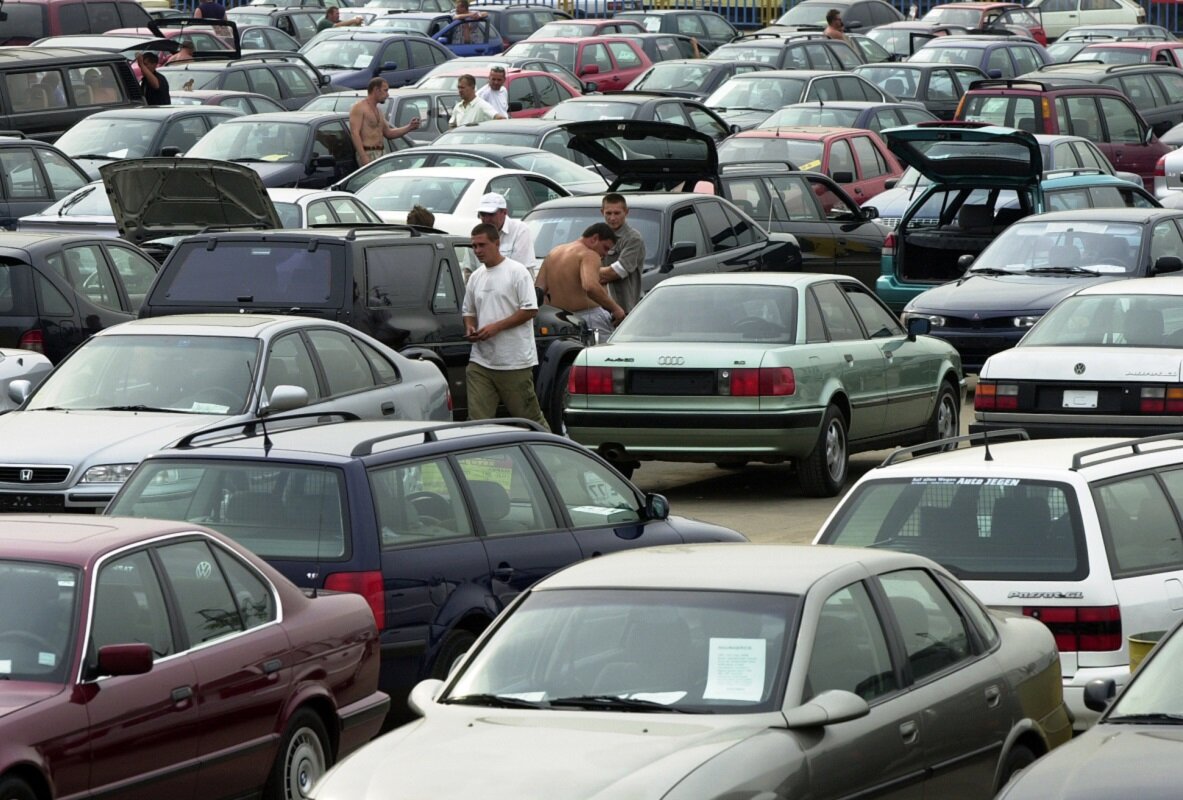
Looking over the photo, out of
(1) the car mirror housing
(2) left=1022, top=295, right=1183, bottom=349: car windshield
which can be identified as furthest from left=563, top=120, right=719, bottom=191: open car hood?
(1) the car mirror housing

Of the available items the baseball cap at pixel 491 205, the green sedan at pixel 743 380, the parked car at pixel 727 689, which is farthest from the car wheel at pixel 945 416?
the parked car at pixel 727 689

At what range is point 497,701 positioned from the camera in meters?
6.93

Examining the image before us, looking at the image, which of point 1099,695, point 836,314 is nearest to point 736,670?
point 1099,695

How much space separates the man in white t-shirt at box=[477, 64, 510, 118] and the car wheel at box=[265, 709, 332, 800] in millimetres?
21062

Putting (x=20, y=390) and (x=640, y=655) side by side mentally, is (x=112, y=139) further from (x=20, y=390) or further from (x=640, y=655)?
(x=640, y=655)

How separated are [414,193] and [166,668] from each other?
15.7m

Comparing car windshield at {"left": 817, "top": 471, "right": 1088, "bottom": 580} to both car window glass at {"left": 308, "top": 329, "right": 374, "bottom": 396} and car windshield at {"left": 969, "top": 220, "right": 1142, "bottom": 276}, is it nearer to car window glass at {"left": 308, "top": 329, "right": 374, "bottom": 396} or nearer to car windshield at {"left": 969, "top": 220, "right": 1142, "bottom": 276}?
car window glass at {"left": 308, "top": 329, "right": 374, "bottom": 396}

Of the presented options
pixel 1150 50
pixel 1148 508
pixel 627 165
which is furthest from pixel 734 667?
pixel 1150 50

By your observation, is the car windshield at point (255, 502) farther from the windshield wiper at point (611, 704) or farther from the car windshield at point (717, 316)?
the car windshield at point (717, 316)

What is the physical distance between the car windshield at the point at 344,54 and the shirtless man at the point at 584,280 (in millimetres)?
20599

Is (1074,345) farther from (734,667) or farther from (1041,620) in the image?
(734,667)

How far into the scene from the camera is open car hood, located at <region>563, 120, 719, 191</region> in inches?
843

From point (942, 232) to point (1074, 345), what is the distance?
21.4 ft

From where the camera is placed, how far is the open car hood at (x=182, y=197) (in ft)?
64.2
